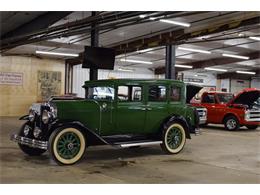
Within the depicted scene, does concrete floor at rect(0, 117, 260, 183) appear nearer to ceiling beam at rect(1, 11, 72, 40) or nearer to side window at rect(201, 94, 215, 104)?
ceiling beam at rect(1, 11, 72, 40)

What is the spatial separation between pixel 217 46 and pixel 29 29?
30.0 ft

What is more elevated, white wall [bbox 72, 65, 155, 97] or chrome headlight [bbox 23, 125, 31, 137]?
white wall [bbox 72, 65, 155, 97]

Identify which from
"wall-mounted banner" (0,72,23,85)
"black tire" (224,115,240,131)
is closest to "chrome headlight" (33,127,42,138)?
"black tire" (224,115,240,131)

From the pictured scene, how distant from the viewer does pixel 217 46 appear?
1747 cm

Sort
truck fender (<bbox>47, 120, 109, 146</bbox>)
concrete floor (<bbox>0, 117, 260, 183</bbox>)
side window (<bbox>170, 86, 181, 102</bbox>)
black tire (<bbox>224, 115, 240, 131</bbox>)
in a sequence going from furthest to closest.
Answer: black tire (<bbox>224, 115, 240, 131</bbox>)
side window (<bbox>170, 86, 181, 102</bbox>)
truck fender (<bbox>47, 120, 109, 146</bbox>)
concrete floor (<bbox>0, 117, 260, 183</bbox>)

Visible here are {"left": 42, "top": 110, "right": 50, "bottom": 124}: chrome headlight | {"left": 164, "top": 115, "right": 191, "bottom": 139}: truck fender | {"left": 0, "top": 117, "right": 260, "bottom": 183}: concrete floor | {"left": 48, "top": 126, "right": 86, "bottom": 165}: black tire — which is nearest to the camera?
{"left": 0, "top": 117, "right": 260, "bottom": 183}: concrete floor

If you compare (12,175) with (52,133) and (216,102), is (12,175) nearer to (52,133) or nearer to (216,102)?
(52,133)

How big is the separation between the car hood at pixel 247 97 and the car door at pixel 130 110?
6.77 m

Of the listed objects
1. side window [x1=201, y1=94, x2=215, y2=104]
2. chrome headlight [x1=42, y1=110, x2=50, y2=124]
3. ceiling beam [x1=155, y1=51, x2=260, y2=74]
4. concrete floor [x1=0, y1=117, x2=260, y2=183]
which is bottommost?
concrete floor [x1=0, y1=117, x2=260, y2=183]

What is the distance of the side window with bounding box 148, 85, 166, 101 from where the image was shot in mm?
7586

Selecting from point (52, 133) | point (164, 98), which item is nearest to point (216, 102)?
point (164, 98)

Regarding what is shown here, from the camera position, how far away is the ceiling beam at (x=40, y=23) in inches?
428

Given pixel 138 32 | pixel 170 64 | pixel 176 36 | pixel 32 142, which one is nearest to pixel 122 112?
pixel 32 142

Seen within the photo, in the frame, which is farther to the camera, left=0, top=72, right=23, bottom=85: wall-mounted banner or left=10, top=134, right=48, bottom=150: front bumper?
left=0, top=72, right=23, bottom=85: wall-mounted banner
